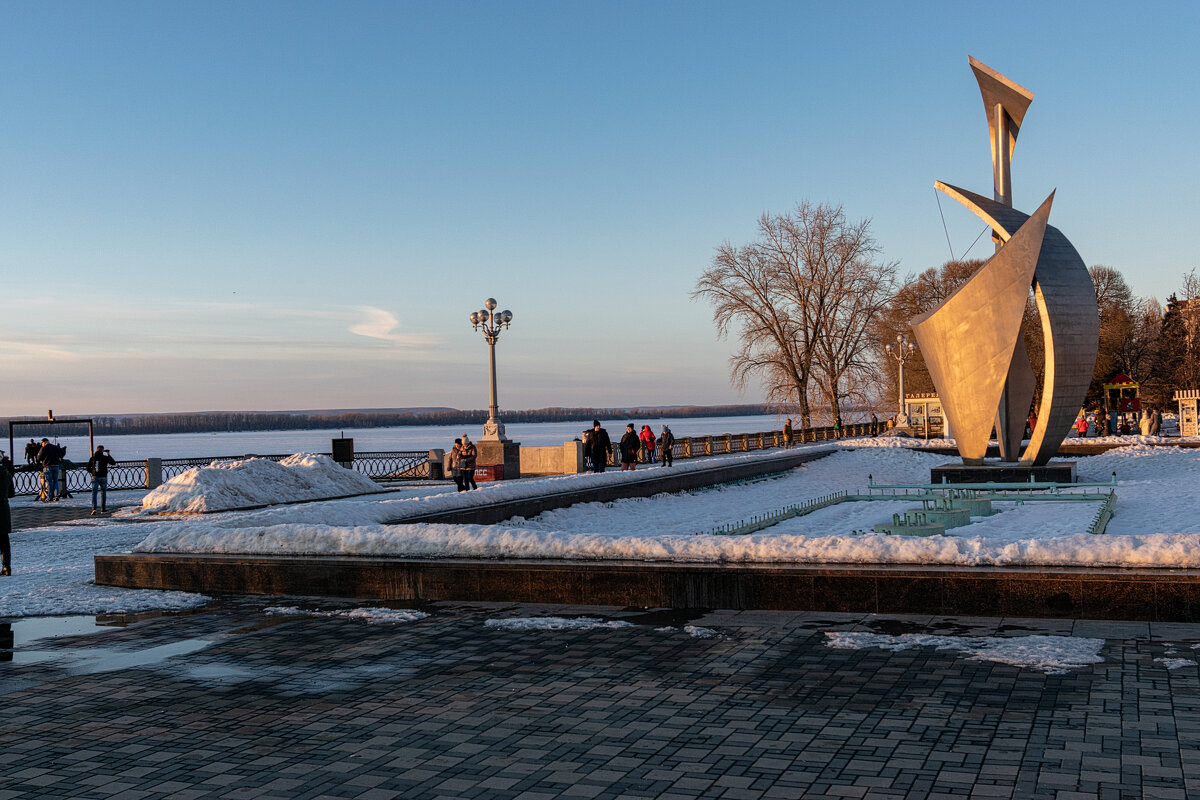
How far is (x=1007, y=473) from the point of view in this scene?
77.9 ft

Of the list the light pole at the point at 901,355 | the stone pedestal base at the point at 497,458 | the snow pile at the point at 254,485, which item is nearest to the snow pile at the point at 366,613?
the snow pile at the point at 254,485

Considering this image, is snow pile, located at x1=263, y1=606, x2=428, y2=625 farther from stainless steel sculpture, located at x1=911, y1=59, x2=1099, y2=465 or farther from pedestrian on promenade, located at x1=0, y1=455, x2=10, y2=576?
stainless steel sculpture, located at x1=911, y1=59, x2=1099, y2=465

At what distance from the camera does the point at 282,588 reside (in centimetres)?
1033

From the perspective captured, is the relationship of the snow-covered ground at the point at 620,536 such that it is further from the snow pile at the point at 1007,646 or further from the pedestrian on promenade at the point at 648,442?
the pedestrian on promenade at the point at 648,442

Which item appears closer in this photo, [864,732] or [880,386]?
[864,732]

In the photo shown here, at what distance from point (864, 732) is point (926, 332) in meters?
21.0

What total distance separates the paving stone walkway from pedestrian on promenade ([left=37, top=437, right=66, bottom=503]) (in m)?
20.8

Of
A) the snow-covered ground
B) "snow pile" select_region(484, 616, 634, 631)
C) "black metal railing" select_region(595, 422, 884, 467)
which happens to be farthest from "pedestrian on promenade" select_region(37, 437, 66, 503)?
"snow pile" select_region(484, 616, 634, 631)

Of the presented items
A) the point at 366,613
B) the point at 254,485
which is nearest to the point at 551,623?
the point at 366,613

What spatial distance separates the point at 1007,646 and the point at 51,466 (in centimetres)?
2592

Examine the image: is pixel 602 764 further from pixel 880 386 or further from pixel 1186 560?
pixel 880 386

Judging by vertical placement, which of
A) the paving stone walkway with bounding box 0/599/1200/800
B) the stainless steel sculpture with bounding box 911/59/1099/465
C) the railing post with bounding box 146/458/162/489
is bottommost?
the paving stone walkway with bounding box 0/599/1200/800

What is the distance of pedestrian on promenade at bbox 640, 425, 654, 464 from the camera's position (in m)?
35.6

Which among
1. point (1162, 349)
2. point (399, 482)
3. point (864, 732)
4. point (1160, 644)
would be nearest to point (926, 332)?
point (399, 482)
